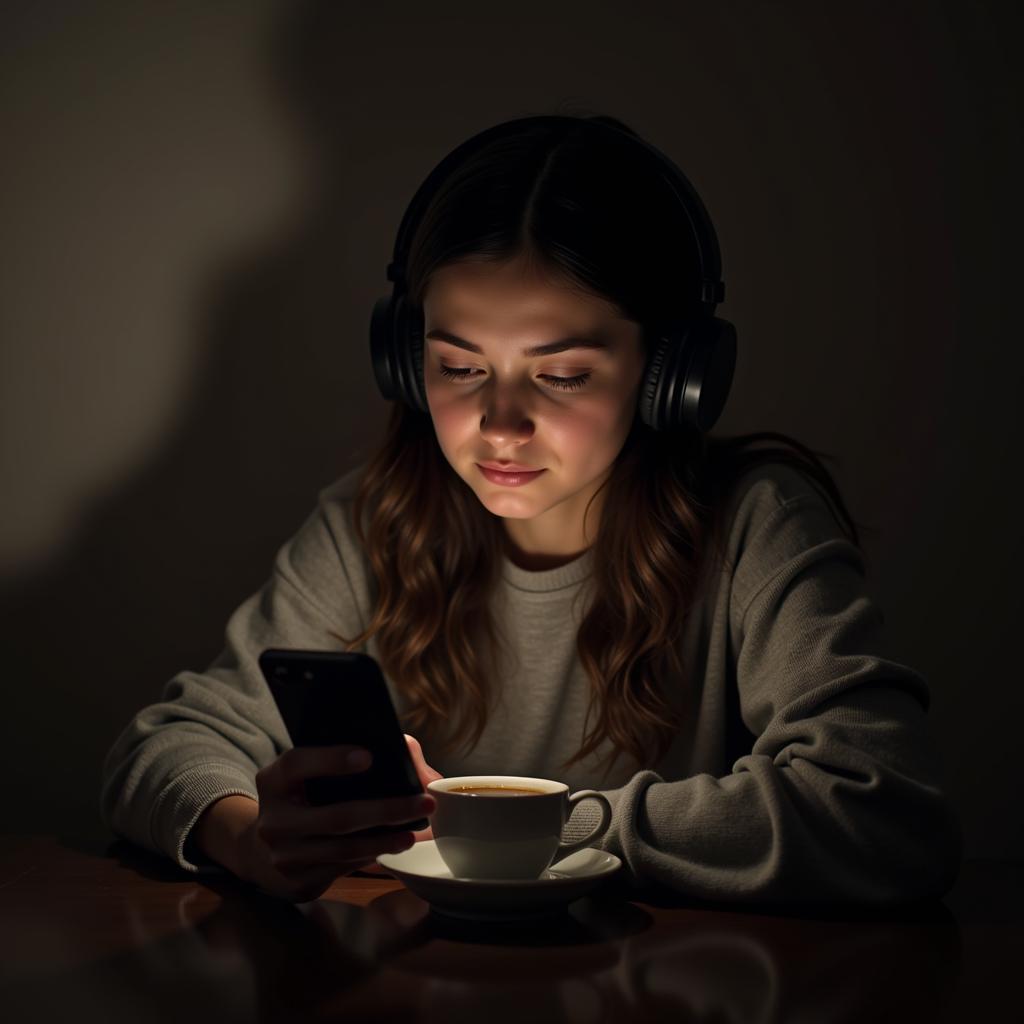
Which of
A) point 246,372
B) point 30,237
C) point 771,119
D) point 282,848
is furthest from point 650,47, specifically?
point 282,848

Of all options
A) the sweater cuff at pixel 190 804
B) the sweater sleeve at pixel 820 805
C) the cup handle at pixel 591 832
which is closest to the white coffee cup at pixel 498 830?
the cup handle at pixel 591 832

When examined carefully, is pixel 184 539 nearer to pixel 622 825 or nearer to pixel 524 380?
pixel 524 380

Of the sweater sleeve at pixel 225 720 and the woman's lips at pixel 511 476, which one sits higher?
the woman's lips at pixel 511 476

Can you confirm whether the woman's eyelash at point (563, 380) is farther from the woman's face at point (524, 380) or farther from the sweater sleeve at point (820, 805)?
the sweater sleeve at point (820, 805)

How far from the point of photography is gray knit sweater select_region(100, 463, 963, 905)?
1.06 meters

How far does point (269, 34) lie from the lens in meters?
1.72

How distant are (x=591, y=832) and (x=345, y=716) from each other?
0.27m

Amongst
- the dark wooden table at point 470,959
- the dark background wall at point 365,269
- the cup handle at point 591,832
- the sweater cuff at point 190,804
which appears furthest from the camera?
the dark background wall at point 365,269

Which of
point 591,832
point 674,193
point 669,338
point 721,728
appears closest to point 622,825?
point 591,832

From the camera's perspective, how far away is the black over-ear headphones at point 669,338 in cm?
123

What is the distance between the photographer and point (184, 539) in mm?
1783

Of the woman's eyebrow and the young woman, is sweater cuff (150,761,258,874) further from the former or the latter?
the woman's eyebrow

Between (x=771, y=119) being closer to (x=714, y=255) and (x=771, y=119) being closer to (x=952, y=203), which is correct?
(x=952, y=203)

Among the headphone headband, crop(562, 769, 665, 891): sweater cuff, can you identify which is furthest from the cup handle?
the headphone headband
